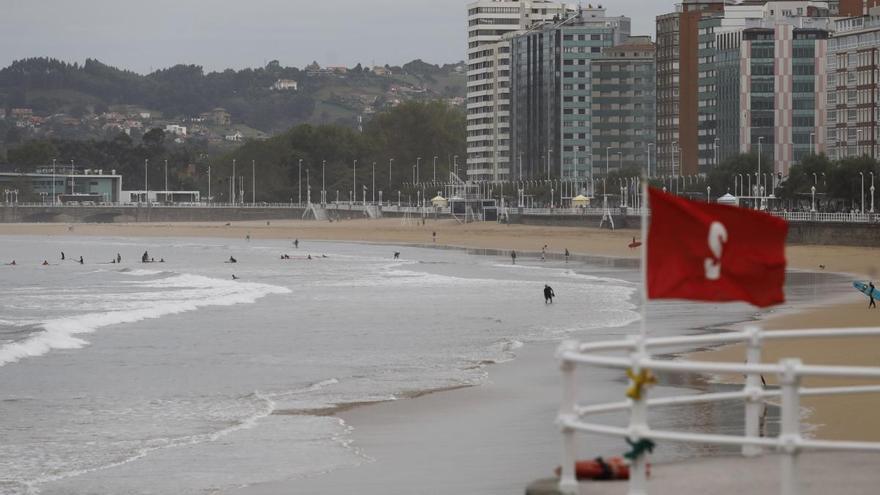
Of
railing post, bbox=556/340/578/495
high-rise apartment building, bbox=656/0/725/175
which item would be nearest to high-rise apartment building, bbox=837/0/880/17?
high-rise apartment building, bbox=656/0/725/175

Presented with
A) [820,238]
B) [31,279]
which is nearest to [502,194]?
[820,238]

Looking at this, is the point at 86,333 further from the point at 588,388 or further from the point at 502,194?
the point at 502,194

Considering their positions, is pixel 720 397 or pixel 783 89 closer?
pixel 720 397

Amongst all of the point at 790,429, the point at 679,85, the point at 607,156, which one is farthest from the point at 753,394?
the point at 607,156

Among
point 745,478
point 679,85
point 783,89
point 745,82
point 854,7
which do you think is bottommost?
point 745,478

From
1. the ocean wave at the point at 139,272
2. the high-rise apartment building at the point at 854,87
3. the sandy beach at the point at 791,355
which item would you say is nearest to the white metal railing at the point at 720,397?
the sandy beach at the point at 791,355

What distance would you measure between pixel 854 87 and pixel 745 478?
10916 cm

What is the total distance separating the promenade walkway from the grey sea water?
764cm

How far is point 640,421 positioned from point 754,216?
1043 millimetres

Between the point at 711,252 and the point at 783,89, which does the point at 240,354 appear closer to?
the point at 711,252

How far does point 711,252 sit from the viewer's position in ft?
23.6

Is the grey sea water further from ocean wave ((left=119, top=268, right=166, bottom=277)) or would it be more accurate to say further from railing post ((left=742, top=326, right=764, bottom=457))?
railing post ((left=742, top=326, right=764, bottom=457))

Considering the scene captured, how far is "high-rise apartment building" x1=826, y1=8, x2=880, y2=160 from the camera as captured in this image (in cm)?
11056

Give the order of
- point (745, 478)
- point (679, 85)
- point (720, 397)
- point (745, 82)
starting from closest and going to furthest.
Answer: point (720, 397) → point (745, 478) → point (745, 82) → point (679, 85)
